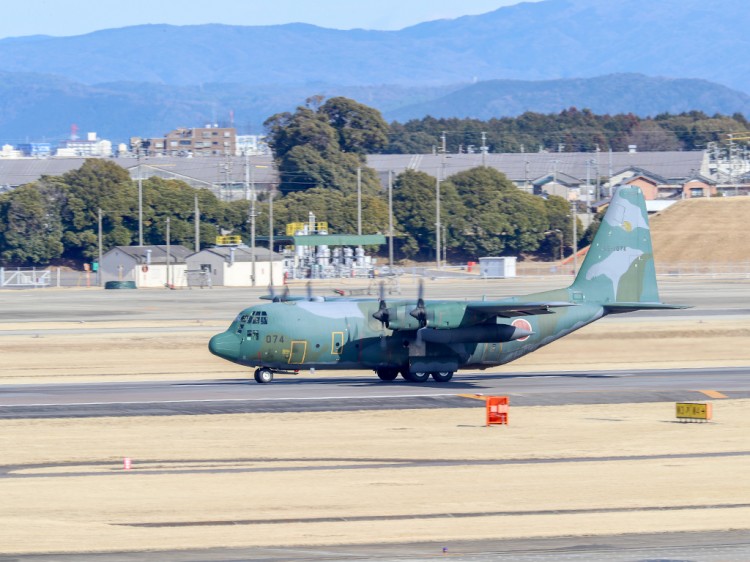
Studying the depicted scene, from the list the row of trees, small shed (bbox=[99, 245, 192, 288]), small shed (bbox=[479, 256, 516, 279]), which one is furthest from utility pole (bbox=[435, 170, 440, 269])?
small shed (bbox=[99, 245, 192, 288])

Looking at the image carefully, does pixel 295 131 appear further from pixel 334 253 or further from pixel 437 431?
pixel 437 431

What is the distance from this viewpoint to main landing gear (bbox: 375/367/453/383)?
42906 millimetres

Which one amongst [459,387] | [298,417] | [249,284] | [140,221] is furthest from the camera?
[140,221]

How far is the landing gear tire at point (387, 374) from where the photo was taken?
4319cm

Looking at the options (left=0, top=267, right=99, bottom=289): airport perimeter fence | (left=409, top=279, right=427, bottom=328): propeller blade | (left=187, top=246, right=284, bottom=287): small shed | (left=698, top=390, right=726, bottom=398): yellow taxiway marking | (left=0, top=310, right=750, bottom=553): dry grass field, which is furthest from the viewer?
(left=0, top=267, right=99, bottom=289): airport perimeter fence

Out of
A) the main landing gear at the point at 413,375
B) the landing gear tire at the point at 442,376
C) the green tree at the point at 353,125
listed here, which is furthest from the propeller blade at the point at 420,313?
the green tree at the point at 353,125

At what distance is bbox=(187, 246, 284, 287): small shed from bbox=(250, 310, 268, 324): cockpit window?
245 ft

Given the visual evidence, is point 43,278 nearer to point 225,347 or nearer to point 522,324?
point 225,347

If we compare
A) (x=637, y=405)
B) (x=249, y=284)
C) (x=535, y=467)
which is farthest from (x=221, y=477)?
(x=249, y=284)

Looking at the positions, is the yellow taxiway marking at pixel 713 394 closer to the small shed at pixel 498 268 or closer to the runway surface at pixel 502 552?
the runway surface at pixel 502 552

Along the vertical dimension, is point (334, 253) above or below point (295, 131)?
below

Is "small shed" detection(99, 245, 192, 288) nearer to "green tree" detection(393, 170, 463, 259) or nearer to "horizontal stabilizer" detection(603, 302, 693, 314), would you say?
"green tree" detection(393, 170, 463, 259)

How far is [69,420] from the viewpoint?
113ft

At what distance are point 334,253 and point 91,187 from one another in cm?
3086
